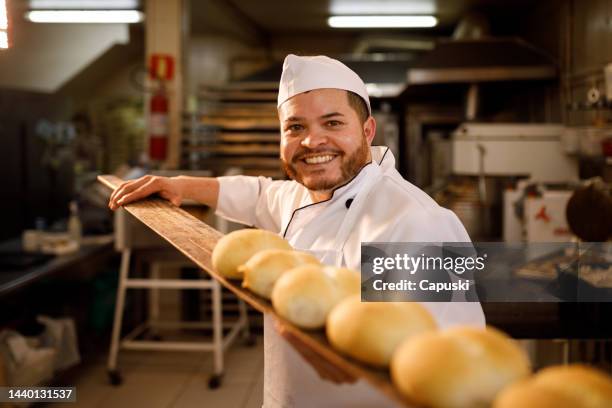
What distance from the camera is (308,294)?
2.47ft

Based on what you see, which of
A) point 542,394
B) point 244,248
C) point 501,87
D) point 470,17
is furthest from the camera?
point 470,17

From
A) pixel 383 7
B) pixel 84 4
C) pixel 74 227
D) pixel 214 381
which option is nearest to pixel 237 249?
pixel 214 381

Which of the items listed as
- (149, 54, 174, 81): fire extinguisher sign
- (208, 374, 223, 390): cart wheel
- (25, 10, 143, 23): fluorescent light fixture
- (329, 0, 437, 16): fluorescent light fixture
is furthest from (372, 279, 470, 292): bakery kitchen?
(25, 10, 143, 23): fluorescent light fixture

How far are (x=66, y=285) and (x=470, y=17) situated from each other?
4257 mm

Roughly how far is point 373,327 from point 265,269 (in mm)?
224

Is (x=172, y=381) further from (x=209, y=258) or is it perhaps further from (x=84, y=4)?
(x=84, y=4)

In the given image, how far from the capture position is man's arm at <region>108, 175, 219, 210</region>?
154 centimetres

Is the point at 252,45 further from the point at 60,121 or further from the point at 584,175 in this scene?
the point at 584,175

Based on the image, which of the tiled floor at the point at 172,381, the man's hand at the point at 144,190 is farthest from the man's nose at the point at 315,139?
the tiled floor at the point at 172,381

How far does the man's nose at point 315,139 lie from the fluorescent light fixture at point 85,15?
5248 mm

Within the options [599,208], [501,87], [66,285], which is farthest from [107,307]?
[501,87]

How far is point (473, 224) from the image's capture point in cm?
368

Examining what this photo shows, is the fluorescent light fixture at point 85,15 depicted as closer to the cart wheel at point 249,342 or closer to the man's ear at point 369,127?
the cart wheel at point 249,342

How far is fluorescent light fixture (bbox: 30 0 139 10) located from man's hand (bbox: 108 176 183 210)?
4.46m
